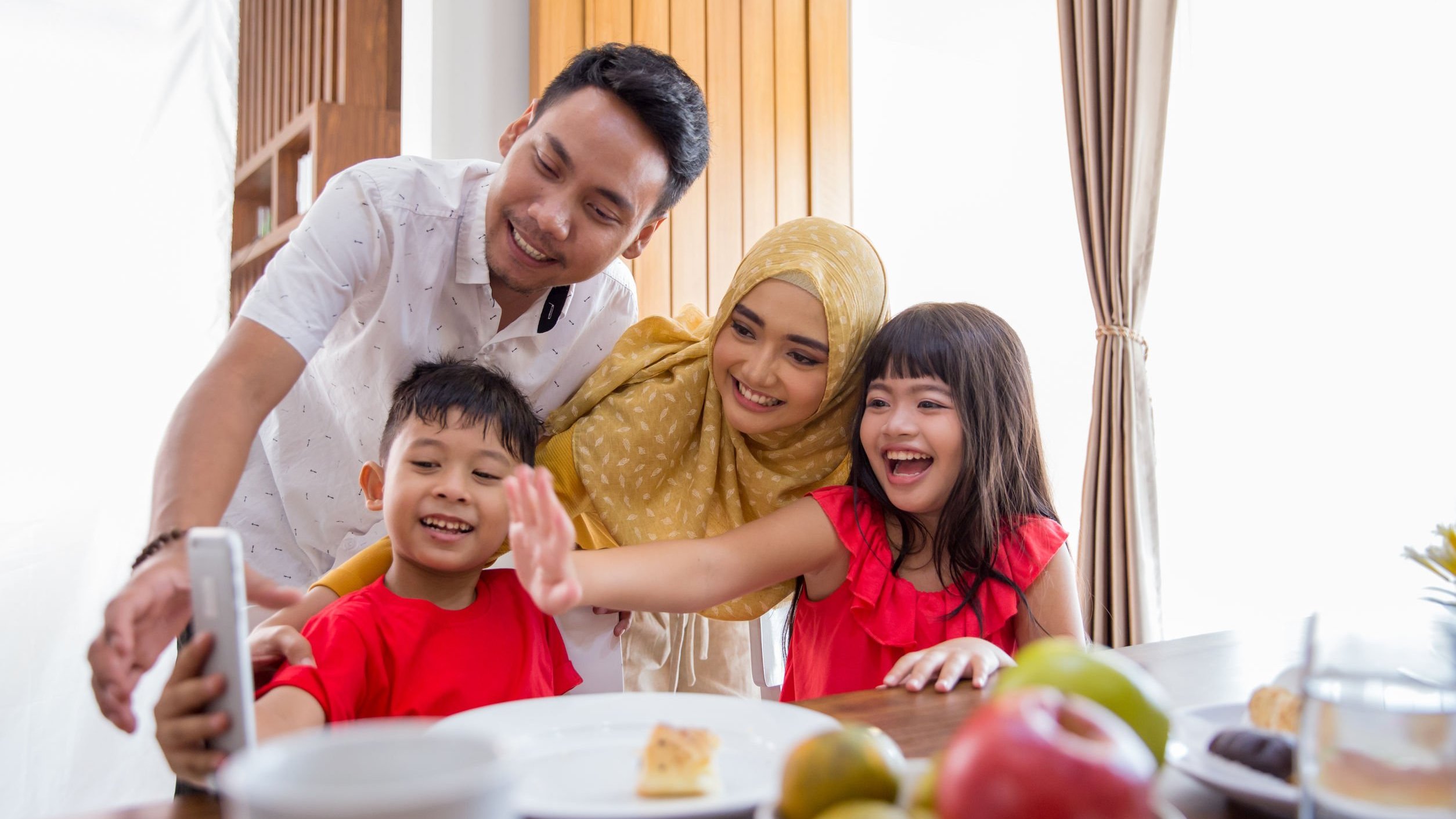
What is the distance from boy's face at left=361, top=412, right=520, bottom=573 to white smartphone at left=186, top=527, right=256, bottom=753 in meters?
0.66

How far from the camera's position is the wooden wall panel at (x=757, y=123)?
11.2 feet

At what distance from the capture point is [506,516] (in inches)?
51.8

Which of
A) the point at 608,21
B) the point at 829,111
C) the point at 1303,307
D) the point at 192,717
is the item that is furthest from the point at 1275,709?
the point at 829,111

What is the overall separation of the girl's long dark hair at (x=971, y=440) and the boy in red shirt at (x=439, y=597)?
553 mm

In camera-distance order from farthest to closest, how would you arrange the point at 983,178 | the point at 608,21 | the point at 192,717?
the point at 983,178 → the point at 608,21 → the point at 192,717

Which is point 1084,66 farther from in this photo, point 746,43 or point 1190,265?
point 746,43

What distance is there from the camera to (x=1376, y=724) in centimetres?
45

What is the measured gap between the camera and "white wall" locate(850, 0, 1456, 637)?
226 cm

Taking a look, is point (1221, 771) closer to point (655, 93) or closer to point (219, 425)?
point (219, 425)

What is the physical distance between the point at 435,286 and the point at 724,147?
1.95 m

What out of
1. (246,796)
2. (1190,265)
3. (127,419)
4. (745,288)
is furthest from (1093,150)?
(246,796)

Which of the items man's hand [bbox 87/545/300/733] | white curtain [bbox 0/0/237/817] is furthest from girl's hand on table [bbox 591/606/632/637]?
white curtain [bbox 0/0/237/817]

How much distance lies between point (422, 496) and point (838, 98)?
2760mm

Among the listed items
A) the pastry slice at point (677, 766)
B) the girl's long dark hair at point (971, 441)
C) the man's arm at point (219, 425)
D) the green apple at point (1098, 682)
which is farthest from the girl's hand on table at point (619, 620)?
the green apple at point (1098, 682)
